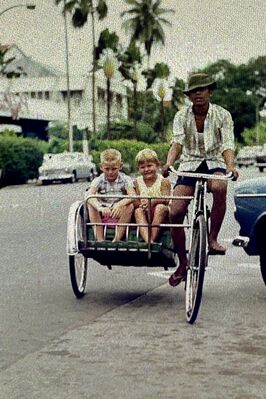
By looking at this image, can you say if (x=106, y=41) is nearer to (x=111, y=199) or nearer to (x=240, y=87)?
(x=240, y=87)

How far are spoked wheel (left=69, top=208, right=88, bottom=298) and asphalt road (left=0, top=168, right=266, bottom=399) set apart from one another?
4.7 inches

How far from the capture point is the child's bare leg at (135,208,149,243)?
29.6ft

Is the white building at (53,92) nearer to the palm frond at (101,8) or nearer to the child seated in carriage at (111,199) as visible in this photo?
the palm frond at (101,8)

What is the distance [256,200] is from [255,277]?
5.46 ft

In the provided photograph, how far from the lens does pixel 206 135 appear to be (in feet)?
28.5

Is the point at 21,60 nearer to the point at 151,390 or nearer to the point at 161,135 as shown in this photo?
the point at 161,135

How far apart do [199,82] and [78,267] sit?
2018 millimetres

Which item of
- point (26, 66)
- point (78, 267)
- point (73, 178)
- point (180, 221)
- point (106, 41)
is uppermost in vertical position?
point (106, 41)

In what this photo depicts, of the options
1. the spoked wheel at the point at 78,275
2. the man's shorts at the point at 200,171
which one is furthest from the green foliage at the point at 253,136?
the man's shorts at the point at 200,171

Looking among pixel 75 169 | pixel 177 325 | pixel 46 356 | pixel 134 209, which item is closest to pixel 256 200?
pixel 134 209

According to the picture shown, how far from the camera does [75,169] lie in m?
48.2

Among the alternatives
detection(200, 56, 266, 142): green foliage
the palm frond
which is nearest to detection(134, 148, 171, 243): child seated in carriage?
the palm frond

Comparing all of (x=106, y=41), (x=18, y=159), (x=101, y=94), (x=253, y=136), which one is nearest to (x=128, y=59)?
(x=106, y=41)

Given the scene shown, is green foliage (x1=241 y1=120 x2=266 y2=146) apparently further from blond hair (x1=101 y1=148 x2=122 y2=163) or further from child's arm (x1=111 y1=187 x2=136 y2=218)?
child's arm (x1=111 y1=187 x2=136 y2=218)
